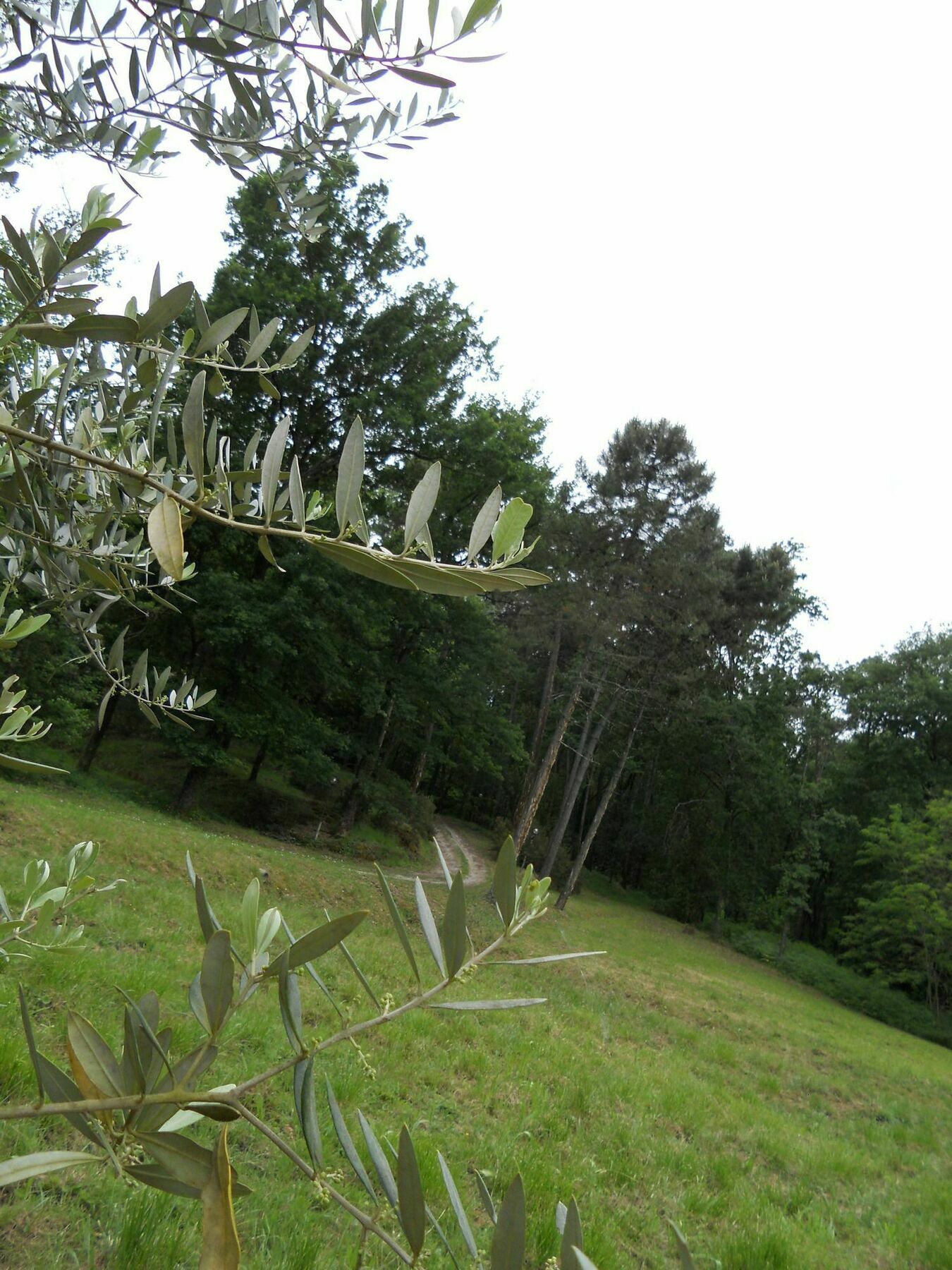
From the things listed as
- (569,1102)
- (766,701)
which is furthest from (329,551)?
(766,701)

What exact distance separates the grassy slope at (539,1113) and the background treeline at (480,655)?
6.31 metres

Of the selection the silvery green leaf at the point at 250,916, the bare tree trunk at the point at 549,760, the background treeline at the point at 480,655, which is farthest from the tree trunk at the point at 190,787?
the silvery green leaf at the point at 250,916

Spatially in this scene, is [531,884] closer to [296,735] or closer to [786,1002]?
[296,735]

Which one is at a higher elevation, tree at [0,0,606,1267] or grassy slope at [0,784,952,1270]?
tree at [0,0,606,1267]

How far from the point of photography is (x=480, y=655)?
2006 centimetres

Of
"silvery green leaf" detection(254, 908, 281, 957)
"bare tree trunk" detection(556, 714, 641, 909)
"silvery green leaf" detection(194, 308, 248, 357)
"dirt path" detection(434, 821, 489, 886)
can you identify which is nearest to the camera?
"silvery green leaf" detection(254, 908, 281, 957)

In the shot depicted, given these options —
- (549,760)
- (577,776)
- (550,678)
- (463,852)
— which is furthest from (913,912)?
(463,852)

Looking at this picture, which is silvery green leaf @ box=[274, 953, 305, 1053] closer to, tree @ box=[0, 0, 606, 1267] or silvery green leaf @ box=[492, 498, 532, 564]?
tree @ box=[0, 0, 606, 1267]

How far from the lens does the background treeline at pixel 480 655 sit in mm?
15930

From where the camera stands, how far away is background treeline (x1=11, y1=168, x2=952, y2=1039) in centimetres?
1593

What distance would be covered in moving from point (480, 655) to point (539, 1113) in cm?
1576

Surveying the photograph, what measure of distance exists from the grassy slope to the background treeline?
631 cm

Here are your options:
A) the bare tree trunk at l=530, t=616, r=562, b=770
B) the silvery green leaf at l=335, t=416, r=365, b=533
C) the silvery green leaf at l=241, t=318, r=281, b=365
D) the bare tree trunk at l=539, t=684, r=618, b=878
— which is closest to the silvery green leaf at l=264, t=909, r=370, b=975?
the silvery green leaf at l=335, t=416, r=365, b=533

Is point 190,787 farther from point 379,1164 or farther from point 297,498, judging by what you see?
point 297,498
